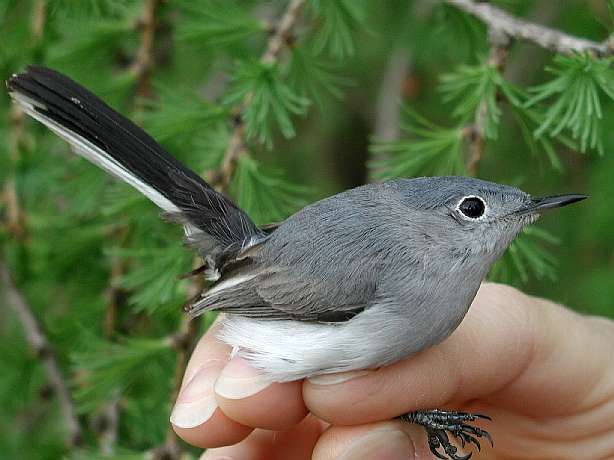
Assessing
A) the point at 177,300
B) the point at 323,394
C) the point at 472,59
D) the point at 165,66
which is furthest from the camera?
the point at 165,66

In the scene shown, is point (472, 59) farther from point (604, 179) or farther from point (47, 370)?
point (47, 370)

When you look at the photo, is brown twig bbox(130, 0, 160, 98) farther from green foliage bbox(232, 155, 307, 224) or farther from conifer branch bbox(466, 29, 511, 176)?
conifer branch bbox(466, 29, 511, 176)

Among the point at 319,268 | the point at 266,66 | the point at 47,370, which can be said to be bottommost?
the point at 47,370

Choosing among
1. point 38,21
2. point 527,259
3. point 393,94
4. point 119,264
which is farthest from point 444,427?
point 393,94

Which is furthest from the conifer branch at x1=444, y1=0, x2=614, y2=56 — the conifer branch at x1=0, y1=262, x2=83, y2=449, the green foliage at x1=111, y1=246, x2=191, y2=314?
the conifer branch at x1=0, y1=262, x2=83, y2=449

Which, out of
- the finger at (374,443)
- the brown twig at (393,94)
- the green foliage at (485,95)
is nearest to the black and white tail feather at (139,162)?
the finger at (374,443)

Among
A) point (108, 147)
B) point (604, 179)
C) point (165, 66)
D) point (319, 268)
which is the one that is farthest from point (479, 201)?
point (165, 66)
